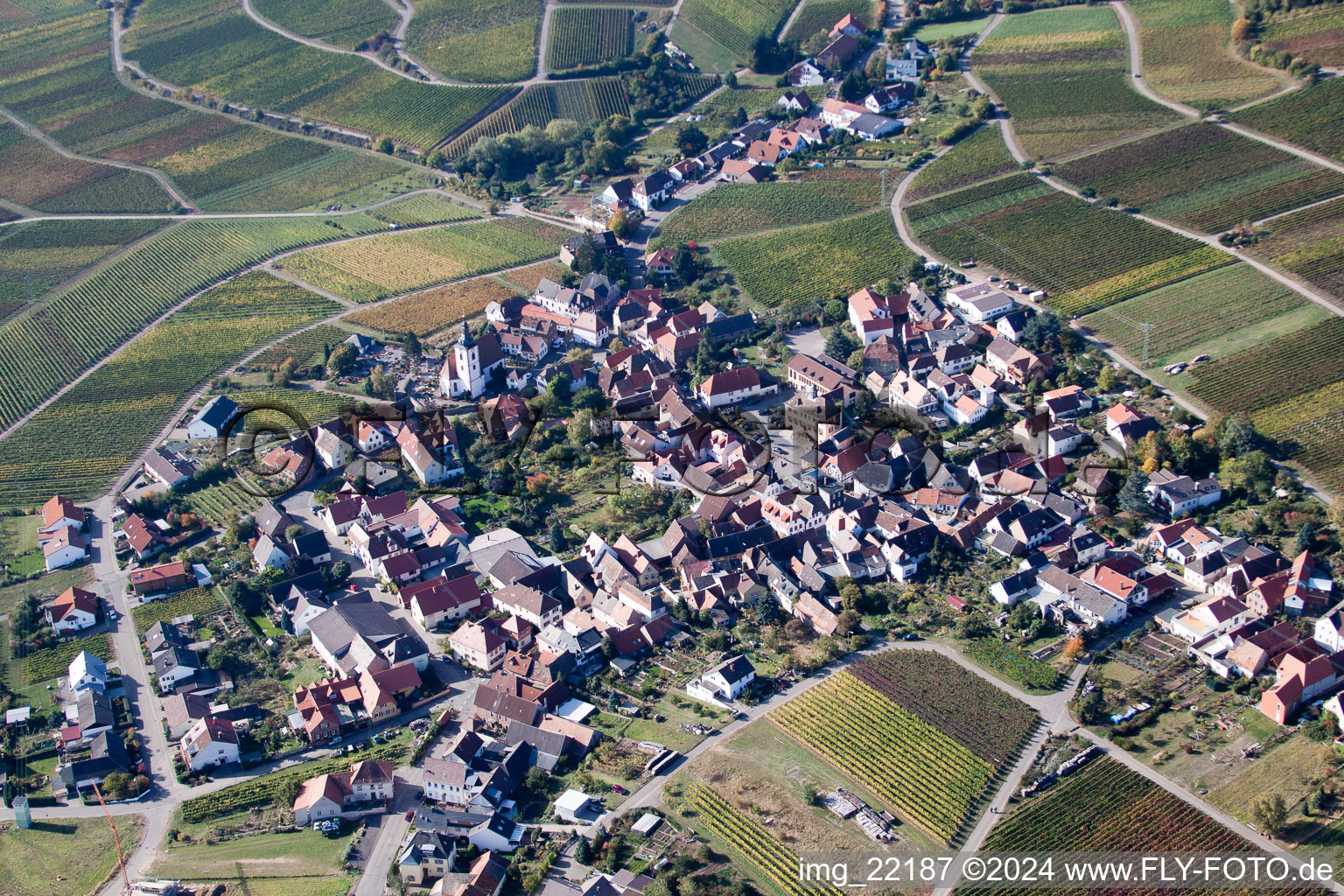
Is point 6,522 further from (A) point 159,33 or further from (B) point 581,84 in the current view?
(A) point 159,33

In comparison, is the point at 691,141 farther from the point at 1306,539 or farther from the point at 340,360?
the point at 1306,539

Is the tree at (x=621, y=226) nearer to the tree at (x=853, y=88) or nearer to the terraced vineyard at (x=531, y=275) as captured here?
the terraced vineyard at (x=531, y=275)

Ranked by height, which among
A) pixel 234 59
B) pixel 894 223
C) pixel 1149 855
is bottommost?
pixel 1149 855

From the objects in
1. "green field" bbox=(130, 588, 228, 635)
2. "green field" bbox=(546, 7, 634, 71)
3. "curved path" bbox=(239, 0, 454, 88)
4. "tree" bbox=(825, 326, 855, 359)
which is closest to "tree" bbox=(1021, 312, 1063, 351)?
"tree" bbox=(825, 326, 855, 359)

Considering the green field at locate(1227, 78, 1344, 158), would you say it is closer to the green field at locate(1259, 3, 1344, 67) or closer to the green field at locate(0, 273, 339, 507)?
the green field at locate(1259, 3, 1344, 67)

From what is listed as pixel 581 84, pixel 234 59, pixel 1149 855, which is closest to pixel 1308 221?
pixel 1149 855

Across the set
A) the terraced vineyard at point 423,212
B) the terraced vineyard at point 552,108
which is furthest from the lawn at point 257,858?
the terraced vineyard at point 552,108

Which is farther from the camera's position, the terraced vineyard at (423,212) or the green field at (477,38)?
the green field at (477,38)
